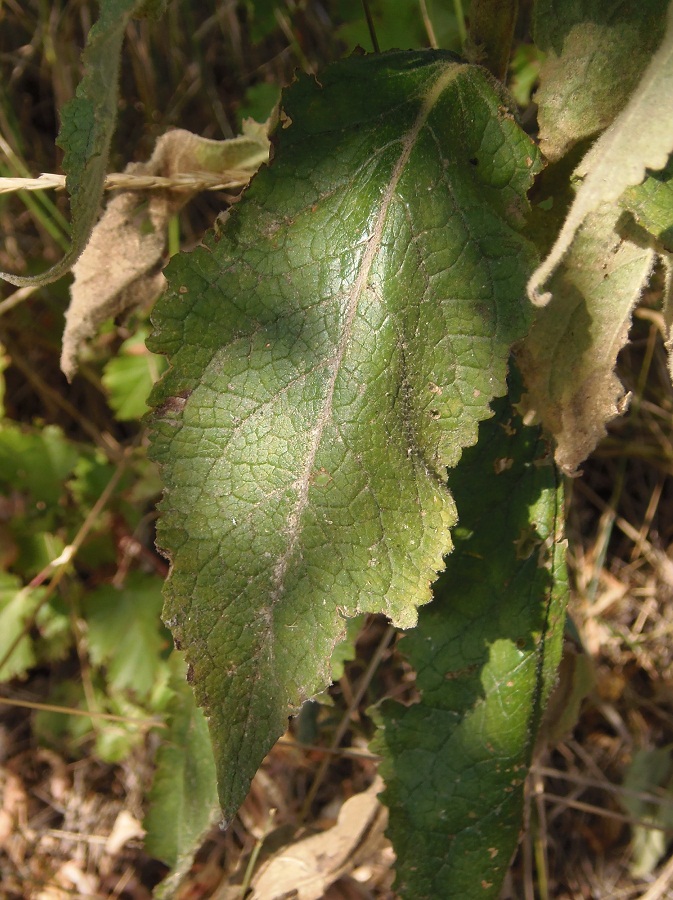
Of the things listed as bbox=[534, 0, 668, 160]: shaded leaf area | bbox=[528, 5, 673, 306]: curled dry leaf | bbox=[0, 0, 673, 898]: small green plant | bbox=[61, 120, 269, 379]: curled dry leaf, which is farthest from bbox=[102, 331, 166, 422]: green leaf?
bbox=[528, 5, 673, 306]: curled dry leaf

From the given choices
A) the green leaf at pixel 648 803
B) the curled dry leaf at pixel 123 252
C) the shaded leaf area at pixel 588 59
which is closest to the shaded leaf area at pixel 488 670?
the shaded leaf area at pixel 588 59

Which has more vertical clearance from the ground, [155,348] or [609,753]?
[155,348]

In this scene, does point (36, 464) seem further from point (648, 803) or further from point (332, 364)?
point (648, 803)

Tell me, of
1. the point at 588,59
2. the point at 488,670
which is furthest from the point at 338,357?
the point at 488,670

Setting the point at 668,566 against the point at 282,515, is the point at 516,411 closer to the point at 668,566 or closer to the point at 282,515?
the point at 282,515

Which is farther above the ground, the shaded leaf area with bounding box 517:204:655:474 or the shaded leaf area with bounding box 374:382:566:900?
the shaded leaf area with bounding box 517:204:655:474

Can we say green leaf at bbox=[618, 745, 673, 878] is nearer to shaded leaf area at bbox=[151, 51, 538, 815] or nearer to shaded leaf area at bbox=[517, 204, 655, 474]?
shaded leaf area at bbox=[517, 204, 655, 474]

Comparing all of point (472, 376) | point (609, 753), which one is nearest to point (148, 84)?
point (472, 376)
